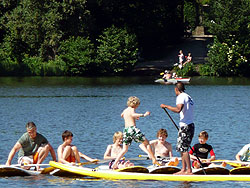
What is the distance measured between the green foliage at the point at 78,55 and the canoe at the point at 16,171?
45.3 metres

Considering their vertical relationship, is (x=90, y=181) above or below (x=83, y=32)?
below

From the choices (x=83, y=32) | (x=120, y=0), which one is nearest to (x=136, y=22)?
(x=120, y=0)

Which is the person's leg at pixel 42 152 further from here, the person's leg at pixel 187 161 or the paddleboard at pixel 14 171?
the person's leg at pixel 187 161

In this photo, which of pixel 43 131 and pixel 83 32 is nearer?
pixel 43 131

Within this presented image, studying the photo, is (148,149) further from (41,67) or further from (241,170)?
(41,67)

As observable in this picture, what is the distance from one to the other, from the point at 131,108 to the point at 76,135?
10090 millimetres

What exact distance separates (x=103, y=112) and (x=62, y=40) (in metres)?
30.4

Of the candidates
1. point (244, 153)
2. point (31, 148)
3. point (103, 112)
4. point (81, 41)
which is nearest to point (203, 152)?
point (244, 153)

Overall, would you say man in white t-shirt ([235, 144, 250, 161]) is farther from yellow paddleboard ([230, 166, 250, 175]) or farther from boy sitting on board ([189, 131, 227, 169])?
boy sitting on board ([189, 131, 227, 169])

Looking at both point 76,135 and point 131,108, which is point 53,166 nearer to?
point 131,108

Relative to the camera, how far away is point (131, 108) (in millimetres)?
19516

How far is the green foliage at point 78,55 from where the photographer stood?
65.4m

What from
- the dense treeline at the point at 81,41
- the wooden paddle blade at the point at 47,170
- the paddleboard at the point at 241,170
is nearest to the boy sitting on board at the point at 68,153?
the wooden paddle blade at the point at 47,170

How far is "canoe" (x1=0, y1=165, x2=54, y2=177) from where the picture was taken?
1967cm
